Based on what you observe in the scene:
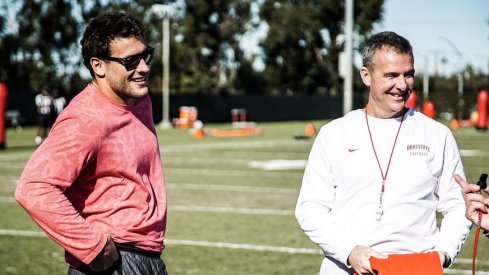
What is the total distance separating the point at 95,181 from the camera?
3.54m

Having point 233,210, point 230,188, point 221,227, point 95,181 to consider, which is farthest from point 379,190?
point 230,188

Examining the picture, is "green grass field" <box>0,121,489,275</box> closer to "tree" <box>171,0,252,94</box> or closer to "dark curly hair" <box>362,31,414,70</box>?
"dark curly hair" <box>362,31,414,70</box>

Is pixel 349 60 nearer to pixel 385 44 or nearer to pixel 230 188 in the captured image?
pixel 230 188

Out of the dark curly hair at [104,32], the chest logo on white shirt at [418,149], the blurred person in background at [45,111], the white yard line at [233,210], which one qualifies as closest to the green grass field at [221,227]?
the white yard line at [233,210]

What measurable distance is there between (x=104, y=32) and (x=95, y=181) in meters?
0.66

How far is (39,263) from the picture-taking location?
851cm

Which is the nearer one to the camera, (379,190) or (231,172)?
(379,190)

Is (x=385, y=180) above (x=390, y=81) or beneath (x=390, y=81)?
beneath

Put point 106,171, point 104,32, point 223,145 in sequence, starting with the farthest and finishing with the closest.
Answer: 1. point 223,145
2. point 104,32
3. point 106,171

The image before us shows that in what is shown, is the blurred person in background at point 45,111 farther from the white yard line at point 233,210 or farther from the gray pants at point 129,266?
the gray pants at point 129,266

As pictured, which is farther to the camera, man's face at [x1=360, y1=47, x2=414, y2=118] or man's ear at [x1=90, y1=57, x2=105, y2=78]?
man's face at [x1=360, y1=47, x2=414, y2=118]

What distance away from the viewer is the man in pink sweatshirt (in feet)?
11.0

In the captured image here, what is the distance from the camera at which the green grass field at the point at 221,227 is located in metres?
8.47

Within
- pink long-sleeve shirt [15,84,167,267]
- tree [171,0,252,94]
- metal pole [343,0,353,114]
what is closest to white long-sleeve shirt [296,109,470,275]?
pink long-sleeve shirt [15,84,167,267]
